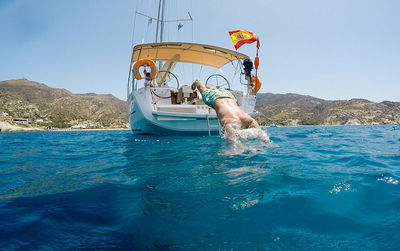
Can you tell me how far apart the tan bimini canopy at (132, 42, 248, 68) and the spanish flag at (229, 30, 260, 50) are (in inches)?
25.5

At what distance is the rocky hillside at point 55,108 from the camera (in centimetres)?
5408

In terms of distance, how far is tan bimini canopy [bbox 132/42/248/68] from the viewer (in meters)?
8.77

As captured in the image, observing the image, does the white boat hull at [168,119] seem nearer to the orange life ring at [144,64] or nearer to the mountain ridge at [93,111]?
the orange life ring at [144,64]

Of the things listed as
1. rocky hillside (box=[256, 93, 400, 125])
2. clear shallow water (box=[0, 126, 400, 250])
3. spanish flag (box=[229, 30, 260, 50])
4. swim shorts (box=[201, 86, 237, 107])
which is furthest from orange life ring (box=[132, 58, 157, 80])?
rocky hillside (box=[256, 93, 400, 125])

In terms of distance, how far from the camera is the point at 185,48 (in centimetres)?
934

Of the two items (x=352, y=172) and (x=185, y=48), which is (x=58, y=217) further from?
(x=185, y=48)

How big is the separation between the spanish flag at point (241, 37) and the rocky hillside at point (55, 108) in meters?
56.4

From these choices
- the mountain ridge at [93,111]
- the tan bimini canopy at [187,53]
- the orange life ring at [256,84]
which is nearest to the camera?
the tan bimini canopy at [187,53]

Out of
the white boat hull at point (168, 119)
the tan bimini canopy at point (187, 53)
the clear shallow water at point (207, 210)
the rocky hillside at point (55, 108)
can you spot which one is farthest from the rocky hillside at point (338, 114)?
the clear shallow water at point (207, 210)

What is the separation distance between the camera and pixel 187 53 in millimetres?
10047

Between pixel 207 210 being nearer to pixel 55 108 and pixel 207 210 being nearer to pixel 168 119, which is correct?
pixel 168 119

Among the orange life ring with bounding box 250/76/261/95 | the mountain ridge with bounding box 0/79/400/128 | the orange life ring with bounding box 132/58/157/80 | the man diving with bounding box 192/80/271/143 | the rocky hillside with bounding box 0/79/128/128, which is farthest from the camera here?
the mountain ridge with bounding box 0/79/400/128

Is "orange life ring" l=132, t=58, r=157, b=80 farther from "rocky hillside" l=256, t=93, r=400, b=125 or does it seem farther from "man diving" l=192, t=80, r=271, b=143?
"rocky hillside" l=256, t=93, r=400, b=125

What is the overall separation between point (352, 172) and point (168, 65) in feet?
33.5
